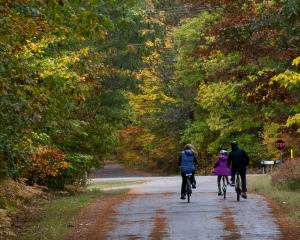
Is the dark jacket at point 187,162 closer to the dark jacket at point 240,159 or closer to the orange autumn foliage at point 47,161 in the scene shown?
the dark jacket at point 240,159

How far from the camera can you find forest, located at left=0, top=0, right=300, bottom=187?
449 inches

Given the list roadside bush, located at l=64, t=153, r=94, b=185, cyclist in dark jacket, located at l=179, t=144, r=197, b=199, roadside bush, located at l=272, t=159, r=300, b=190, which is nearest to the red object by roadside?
roadside bush, located at l=272, t=159, r=300, b=190

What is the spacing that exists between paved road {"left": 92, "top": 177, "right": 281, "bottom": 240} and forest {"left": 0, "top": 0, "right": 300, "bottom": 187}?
2.68 meters

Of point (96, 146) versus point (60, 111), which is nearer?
point (60, 111)

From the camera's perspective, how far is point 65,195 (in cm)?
2844

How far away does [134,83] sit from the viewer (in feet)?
153

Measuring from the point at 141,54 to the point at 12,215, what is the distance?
29.4 meters

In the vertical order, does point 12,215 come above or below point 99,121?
below

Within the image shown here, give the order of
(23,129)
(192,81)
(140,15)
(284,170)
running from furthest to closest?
(192,81), (140,15), (284,170), (23,129)

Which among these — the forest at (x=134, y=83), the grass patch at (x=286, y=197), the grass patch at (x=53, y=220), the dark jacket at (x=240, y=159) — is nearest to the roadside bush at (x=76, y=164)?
the forest at (x=134, y=83)

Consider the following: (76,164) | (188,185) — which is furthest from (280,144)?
(188,185)

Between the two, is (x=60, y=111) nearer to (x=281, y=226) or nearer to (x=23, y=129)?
(x=23, y=129)

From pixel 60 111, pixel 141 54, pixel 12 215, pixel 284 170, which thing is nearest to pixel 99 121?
pixel 284 170

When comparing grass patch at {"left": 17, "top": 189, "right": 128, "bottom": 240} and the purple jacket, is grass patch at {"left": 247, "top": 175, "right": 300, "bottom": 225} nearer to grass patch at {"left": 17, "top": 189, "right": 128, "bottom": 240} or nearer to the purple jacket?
the purple jacket
